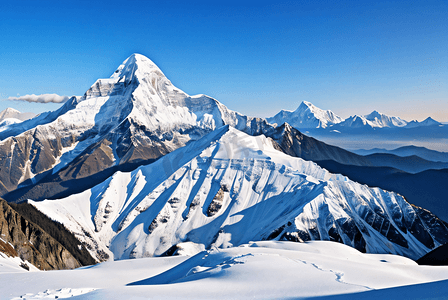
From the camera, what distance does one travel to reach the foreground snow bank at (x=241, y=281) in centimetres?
3216

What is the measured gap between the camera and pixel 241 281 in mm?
38094

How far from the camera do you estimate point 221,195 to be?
600 feet

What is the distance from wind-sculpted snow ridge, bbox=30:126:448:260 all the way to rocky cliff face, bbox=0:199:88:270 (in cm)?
3298

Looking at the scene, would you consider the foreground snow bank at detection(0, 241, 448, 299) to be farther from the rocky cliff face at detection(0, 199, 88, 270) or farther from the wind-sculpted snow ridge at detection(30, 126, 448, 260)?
the wind-sculpted snow ridge at detection(30, 126, 448, 260)

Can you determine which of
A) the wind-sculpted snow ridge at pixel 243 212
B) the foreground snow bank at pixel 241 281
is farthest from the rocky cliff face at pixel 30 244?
the foreground snow bank at pixel 241 281

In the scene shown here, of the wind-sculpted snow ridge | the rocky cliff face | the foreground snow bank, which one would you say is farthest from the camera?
the wind-sculpted snow ridge

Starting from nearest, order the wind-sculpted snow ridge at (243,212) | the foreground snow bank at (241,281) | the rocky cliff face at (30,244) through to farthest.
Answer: the foreground snow bank at (241,281)
the rocky cliff face at (30,244)
the wind-sculpted snow ridge at (243,212)

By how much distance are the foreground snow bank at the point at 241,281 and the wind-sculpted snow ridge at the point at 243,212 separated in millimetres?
90055

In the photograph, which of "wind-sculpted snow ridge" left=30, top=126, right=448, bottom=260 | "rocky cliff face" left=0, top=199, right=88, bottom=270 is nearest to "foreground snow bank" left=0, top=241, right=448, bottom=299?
"rocky cliff face" left=0, top=199, right=88, bottom=270

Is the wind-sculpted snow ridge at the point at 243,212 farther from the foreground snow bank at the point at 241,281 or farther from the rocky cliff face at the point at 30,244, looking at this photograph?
the foreground snow bank at the point at 241,281

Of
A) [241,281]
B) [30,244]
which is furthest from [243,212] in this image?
[241,281]

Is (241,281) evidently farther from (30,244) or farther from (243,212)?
(243,212)

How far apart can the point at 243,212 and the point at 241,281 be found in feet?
449

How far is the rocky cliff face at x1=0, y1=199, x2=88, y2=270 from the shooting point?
107500mm
